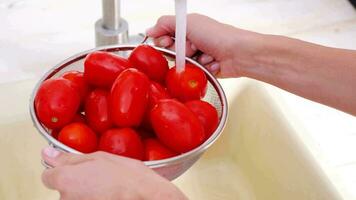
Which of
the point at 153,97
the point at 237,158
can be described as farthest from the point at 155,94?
the point at 237,158

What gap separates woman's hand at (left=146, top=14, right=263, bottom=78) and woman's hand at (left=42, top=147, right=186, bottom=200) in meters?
0.30

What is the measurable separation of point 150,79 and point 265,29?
356mm

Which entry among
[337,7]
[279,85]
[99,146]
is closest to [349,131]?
[279,85]

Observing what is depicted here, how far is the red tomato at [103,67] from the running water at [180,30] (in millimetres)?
60

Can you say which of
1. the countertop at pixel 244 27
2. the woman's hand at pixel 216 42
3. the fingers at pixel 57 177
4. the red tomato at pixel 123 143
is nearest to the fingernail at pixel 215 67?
the woman's hand at pixel 216 42

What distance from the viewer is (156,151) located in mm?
579

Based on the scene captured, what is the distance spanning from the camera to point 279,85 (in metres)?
0.72

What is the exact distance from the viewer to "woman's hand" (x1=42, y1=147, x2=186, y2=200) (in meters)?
0.46

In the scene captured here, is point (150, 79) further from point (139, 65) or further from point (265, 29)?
point (265, 29)

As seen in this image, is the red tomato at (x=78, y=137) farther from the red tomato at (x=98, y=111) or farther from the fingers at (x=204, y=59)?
the fingers at (x=204, y=59)

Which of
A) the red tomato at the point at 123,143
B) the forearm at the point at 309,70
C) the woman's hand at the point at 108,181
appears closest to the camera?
the woman's hand at the point at 108,181

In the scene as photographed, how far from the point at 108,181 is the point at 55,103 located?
0.46 feet

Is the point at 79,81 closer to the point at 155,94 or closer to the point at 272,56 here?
the point at 155,94

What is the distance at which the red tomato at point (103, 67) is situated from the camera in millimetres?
603
